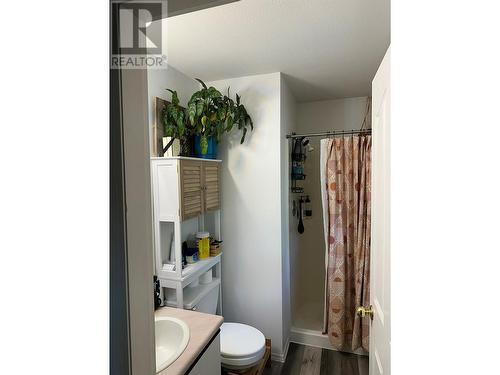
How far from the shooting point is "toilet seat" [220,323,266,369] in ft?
5.08

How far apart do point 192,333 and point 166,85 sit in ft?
5.28

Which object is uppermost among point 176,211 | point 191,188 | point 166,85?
point 166,85

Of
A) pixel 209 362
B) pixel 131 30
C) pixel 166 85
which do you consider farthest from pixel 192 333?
pixel 166 85

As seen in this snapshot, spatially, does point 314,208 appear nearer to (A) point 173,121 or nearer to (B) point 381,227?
(A) point 173,121

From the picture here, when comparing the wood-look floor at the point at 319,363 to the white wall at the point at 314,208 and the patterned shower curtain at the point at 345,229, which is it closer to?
the patterned shower curtain at the point at 345,229

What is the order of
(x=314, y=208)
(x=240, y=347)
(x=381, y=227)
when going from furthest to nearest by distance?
(x=314, y=208), (x=240, y=347), (x=381, y=227)

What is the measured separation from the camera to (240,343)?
166cm

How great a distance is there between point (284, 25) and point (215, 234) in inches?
64.2

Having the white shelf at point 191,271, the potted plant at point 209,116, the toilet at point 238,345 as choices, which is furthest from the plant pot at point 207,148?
the toilet at point 238,345

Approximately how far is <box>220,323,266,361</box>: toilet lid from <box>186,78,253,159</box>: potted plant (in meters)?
1.31

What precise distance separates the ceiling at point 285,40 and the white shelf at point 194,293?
1612 mm

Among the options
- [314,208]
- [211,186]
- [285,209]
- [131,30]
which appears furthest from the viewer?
[314,208]
